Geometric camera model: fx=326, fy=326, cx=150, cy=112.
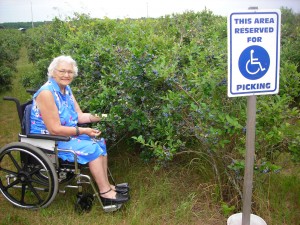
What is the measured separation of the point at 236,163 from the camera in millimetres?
2490

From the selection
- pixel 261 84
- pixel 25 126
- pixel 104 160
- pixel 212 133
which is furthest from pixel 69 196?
pixel 261 84

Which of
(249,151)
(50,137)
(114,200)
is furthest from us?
(114,200)

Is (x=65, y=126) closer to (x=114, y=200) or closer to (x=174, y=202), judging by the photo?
(x=114, y=200)

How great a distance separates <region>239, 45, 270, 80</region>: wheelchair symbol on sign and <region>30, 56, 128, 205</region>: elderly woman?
150 centimetres

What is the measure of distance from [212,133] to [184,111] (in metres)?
0.50

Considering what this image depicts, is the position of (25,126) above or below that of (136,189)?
above

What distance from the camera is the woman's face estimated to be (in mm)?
3043

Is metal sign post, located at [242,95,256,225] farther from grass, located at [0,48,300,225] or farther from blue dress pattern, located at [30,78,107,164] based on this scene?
blue dress pattern, located at [30,78,107,164]

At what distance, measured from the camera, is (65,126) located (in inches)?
114

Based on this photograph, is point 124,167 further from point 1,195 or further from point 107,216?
point 1,195

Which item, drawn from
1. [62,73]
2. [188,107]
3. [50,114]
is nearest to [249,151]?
[188,107]

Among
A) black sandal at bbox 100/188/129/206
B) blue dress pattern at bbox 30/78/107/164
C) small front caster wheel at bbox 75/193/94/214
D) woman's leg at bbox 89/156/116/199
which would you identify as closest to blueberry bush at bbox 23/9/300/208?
blue dress pattern at bbox 30/78/107/164

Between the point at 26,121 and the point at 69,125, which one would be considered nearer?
the point at 26,121

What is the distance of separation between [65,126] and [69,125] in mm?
186
